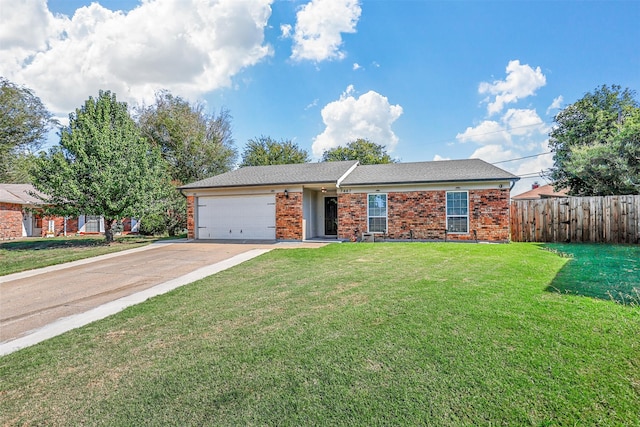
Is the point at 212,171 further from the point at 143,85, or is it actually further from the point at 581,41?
the point at 581,41

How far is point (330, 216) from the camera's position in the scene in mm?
16266

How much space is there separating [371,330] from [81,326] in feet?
12.8

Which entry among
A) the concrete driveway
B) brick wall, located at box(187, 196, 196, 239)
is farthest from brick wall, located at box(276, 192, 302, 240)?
brick wall, located at box(187, 196, 196, 239)


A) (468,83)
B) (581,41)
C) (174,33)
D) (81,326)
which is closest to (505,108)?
(468,83)

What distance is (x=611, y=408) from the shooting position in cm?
221

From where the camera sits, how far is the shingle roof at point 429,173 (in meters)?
12.5

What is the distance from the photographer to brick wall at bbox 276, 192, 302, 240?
14.1m

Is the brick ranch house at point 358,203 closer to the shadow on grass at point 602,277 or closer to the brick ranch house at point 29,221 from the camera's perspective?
the shadow on grass at point 602,277

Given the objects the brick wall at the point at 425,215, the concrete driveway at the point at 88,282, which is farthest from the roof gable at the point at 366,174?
the concrete driveway at the point at 88,282

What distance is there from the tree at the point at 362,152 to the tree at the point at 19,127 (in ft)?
91.3

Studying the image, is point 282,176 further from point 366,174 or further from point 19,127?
point 19,127

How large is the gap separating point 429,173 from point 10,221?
83.0 feet

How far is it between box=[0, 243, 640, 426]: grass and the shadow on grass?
471 millimetres

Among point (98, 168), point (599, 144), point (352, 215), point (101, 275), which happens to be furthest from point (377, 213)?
point (98, 168)
